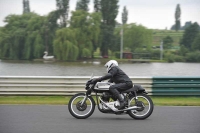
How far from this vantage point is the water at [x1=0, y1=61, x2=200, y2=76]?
16.2m

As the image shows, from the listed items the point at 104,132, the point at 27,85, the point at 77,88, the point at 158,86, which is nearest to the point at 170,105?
the point at 158,86

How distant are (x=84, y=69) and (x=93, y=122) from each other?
1119cm

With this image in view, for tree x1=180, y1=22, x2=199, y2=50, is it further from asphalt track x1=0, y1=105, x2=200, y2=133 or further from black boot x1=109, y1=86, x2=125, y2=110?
black boot x1=109, y1=86, x2=125, y2=110

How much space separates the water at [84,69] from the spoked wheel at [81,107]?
8166 millimetres

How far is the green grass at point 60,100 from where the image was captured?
33.6 feet

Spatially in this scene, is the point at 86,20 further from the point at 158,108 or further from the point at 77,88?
the point at 158,108

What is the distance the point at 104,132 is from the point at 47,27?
17.3 metres

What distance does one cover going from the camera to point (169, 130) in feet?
20.8

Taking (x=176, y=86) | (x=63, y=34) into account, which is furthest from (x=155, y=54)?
(x=176, y=86)

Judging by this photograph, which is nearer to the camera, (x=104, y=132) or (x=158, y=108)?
(x=104, y=132)

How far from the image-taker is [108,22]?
86.2 ft

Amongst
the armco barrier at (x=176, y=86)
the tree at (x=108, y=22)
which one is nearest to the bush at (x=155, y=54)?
the tree at (x=108, y=22)

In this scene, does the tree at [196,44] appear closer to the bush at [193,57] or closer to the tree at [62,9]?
the bush at [193,57]

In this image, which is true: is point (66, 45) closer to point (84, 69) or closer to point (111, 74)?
point (84, 69)
